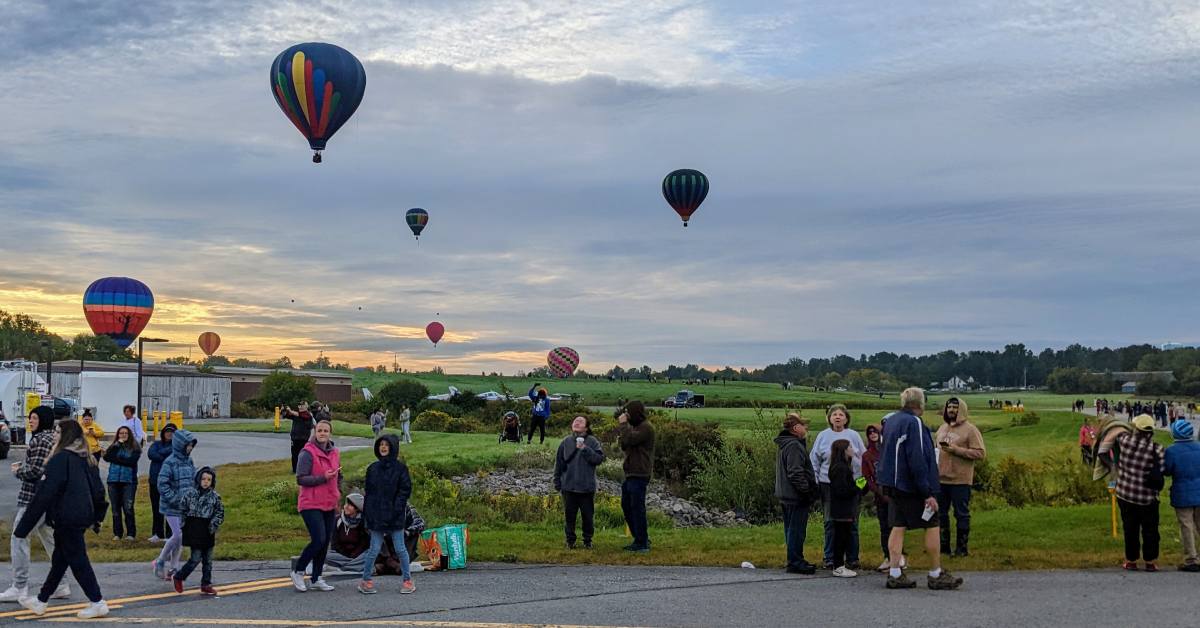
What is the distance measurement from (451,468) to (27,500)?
16.6 m

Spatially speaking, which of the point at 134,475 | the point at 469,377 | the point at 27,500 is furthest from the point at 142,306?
the point at 469,377

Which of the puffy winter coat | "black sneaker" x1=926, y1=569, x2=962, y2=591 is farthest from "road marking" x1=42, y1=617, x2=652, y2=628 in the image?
"black sneaker" x1=926, y1=569, x2=962, y2=591

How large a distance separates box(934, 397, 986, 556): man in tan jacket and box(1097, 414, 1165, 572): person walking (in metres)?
1.78

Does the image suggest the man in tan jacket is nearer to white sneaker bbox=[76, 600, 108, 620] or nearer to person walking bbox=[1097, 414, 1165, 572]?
person walking bbox=[1097, 414, 1165, 572]

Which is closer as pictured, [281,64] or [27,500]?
[27,500]

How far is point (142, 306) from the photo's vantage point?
5950 centimetres

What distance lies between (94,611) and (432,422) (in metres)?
44.6

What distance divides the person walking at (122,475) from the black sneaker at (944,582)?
480 inches

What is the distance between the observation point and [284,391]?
7875 cm

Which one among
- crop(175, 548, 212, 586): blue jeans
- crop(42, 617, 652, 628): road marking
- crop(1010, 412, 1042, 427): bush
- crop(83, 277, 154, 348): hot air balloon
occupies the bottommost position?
crop(1010, 412, 1042, 427): bush

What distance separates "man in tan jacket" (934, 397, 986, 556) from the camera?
1425 centimetres

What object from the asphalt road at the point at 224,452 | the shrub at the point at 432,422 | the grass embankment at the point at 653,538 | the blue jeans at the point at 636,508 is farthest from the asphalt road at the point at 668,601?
the shrub at the point at 432,422

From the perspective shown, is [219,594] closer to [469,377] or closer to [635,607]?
[635,607]

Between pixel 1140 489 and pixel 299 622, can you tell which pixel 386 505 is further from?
pixel 1140 489
